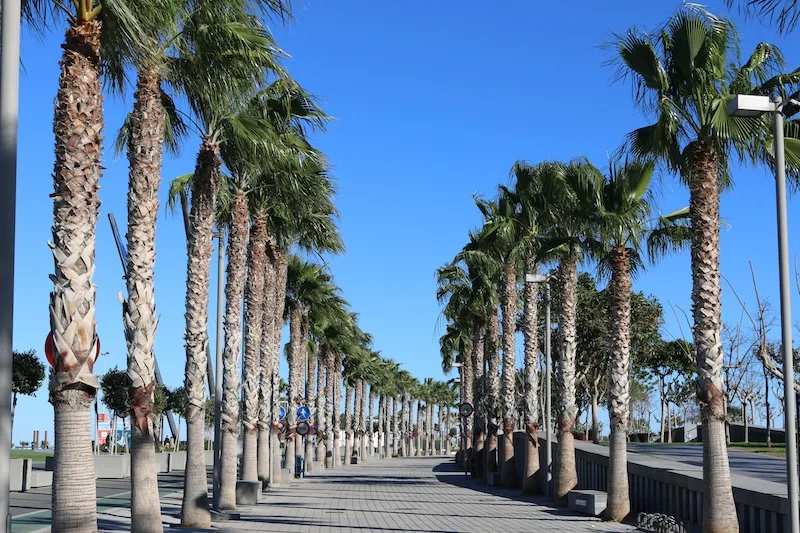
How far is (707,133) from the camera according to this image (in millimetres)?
18859

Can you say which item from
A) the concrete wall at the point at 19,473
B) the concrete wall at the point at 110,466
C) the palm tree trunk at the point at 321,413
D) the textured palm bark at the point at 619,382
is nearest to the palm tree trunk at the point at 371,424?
the palm tree trunk at the point at 321,413

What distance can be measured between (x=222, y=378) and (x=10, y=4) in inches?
663

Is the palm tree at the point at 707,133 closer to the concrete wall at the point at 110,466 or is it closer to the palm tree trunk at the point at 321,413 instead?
the concrete wall at the point at 110,466

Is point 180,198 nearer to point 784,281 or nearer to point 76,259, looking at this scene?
point 76,259

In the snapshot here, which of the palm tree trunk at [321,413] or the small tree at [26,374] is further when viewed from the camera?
the palm tree trunk at [321,413]

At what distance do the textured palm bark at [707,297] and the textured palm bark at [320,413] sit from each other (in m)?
42.4

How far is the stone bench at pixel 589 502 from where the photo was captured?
25.3 meters

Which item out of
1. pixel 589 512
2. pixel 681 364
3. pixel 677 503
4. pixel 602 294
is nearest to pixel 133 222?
pixel 677 503

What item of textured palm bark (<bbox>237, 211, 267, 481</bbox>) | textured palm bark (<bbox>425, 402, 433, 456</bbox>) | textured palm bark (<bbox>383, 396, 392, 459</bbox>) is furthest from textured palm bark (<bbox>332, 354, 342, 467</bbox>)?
textured palm bark (<bbox>425, 402, 433, 456</bbox>)

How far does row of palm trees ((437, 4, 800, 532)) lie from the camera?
18.5 m

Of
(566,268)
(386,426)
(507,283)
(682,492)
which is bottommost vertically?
(386,426)

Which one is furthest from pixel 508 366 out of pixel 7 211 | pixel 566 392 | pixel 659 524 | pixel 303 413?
pixel 7 211

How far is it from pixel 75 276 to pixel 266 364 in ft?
75.0

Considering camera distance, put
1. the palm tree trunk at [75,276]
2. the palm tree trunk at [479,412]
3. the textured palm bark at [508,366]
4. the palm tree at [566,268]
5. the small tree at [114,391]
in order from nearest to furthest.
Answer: the palm tree trunk at [75,276]
the palm tree at [566,268]
the textured palm bark at [508,366]
the palm tree trunk at [479,412]
the small tree at [114,391]
